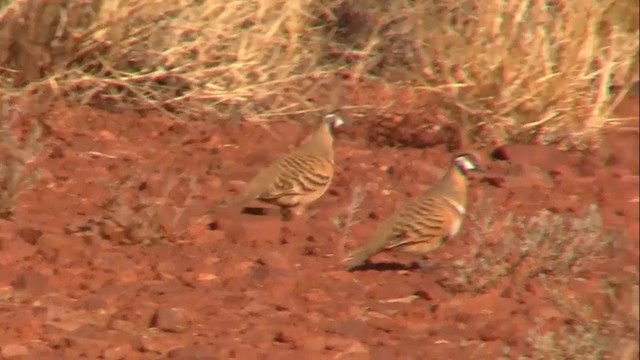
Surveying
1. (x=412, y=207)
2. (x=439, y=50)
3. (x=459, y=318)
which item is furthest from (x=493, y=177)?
(x=459, y=318)

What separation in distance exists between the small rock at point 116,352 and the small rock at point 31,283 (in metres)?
0.82

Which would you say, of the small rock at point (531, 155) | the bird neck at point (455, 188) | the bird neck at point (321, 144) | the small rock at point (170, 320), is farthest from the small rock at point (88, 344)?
the small rock at point (531, 155)

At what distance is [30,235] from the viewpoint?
7.18 metres

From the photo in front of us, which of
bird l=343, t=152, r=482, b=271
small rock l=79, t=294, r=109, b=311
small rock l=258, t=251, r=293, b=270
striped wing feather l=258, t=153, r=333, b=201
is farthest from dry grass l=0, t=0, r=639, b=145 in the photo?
small rock l=79, t=294, r=109, b=311

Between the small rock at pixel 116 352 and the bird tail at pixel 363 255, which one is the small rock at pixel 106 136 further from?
the small rock at pixel 116 352

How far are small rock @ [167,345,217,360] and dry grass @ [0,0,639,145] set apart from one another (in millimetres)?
4279

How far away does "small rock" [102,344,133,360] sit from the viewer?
5637 millimetres

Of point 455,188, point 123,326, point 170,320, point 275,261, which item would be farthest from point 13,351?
point 455,188

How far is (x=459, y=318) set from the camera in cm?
662

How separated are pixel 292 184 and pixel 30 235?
5.06ft

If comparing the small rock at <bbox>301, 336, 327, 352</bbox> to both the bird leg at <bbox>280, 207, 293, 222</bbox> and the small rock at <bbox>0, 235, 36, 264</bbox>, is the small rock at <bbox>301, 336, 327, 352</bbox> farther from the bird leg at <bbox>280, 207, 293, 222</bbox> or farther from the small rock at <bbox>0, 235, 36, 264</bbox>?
the bird leg at <bbox>280, 207, 293, 222</bbox>

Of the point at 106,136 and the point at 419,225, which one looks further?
the point at 106,136

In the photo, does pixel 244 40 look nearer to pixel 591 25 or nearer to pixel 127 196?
pixel 591 25

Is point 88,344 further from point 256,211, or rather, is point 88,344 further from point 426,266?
point 256,211
